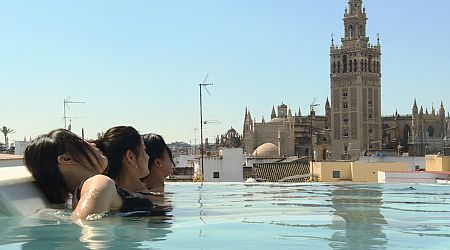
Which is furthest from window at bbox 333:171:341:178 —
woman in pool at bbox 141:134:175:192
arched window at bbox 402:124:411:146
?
arched window at bbox 402:124:411:146

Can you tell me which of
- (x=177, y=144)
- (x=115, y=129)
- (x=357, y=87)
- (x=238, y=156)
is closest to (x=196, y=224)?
(x=115, y=129)

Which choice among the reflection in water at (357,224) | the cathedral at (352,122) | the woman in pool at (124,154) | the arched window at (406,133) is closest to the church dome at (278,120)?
the cathedral at (352,122)

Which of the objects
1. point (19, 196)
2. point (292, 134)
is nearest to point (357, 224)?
point (19, 196)

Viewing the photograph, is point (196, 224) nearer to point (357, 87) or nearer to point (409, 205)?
point (409, 205)

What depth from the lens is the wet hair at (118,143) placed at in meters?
4.49

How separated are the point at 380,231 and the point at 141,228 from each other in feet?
4.54

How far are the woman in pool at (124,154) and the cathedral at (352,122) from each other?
257 feet

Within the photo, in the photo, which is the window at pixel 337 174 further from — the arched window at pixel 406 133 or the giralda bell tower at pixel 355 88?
the arched window at pixel 406 133

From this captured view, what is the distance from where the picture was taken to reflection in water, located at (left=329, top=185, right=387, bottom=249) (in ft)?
11.1

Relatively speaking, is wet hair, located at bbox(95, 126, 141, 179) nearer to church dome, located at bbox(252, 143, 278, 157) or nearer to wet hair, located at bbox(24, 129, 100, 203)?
wet hair, located at bbox(24, 129, 100, 203)

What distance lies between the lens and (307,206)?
5.89 m

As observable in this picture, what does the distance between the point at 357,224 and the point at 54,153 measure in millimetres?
1933

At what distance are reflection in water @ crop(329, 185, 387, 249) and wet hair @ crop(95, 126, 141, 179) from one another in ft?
4.70

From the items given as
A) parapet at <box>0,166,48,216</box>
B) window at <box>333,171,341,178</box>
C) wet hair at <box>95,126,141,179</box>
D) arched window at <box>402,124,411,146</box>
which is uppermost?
arched window at <box>402,124,411,146</box>
